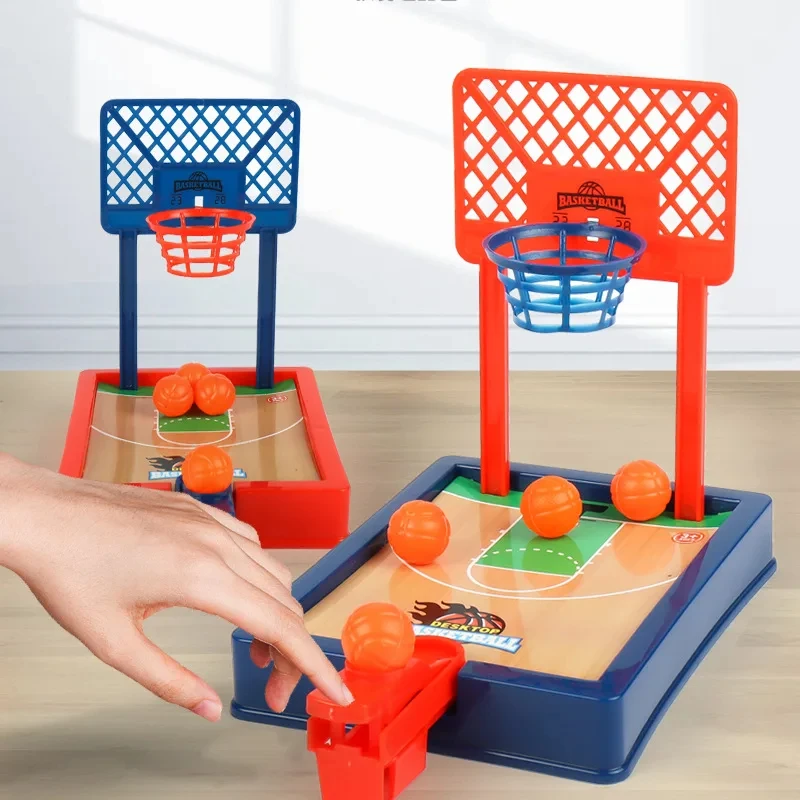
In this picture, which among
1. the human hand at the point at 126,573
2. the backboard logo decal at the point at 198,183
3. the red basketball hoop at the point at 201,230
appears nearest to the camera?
the human hand at the point at 126,573

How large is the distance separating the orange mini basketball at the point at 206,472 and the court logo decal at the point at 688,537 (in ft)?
1.25

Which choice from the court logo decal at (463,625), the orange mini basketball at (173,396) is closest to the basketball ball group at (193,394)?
the orange mini basketball at (173,396)

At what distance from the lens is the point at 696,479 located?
1176 mm

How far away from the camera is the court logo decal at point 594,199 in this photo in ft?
3.77

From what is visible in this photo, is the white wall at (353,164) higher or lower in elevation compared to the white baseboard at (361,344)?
higher

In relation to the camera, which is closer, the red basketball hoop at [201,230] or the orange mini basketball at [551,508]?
the orange mini basketball at [551,508]

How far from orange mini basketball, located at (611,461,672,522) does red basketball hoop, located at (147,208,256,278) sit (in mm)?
481

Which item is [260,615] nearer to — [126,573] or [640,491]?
[126,573]

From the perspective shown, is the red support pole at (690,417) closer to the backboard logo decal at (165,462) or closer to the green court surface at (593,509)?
the green court surface at (593,509)

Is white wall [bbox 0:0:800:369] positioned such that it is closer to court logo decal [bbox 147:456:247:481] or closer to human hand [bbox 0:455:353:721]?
court logo decal [bbox 147:456:247:481]

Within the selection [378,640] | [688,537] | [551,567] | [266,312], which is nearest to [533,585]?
[551,567]

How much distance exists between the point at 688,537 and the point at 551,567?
5.1 inches

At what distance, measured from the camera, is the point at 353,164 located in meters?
2.09

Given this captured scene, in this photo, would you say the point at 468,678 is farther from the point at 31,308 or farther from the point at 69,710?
the point at 31,308
